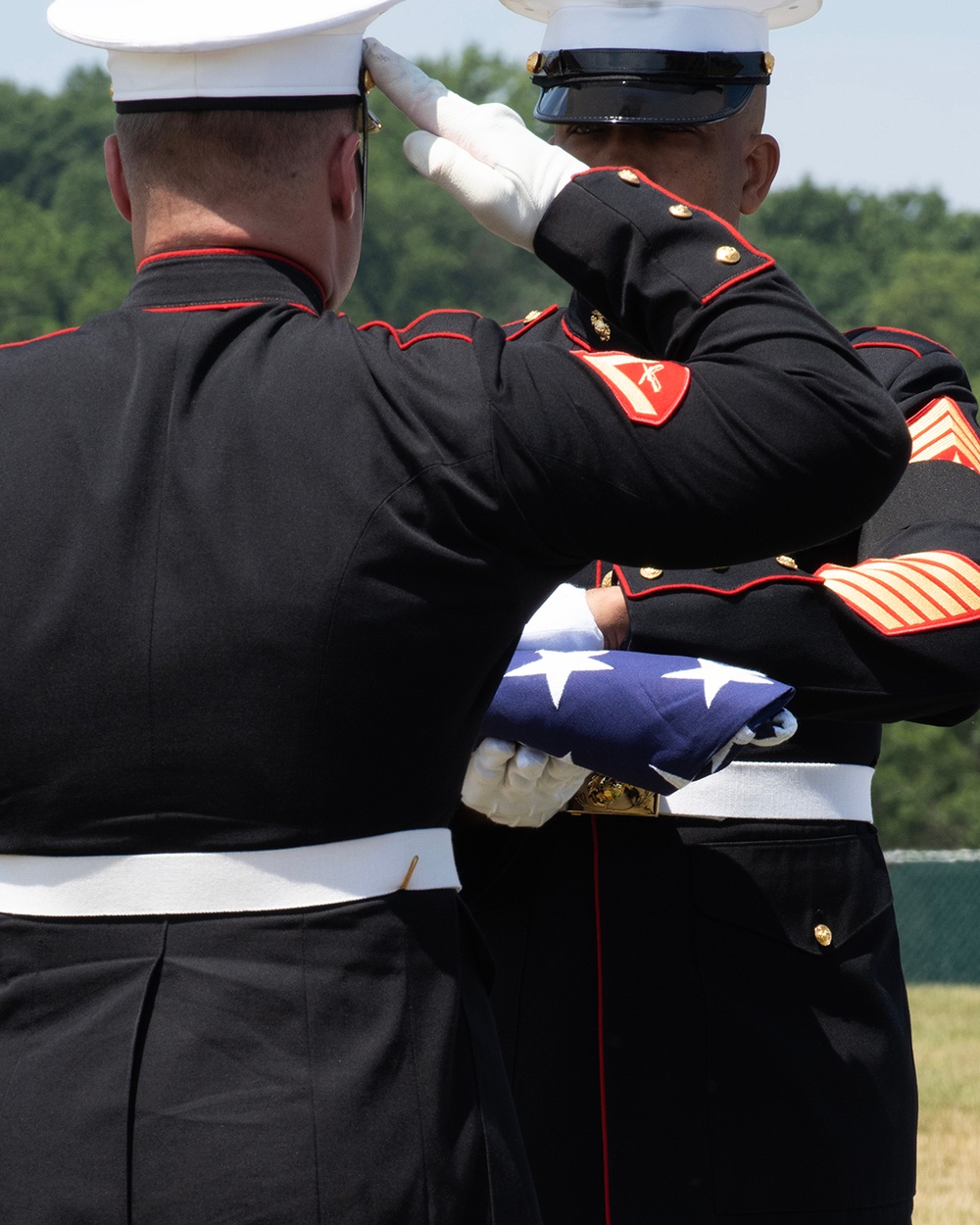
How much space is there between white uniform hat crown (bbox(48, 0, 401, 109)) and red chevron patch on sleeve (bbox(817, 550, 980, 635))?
105 centimetres

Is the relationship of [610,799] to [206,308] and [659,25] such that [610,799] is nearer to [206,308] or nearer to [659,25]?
[206,308]

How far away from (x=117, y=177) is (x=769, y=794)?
Result: 1350 mm

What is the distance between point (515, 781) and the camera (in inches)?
101

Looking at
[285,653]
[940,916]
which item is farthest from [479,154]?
[940,916]

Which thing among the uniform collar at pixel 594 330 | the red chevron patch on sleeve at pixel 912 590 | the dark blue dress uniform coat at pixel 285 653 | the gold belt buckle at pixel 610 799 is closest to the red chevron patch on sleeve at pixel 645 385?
the dark blue dress uniform coat at pixel 285 653

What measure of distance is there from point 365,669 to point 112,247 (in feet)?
188

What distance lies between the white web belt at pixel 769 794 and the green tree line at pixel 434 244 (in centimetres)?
4603

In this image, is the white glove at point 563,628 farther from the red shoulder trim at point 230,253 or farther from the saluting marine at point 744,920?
the red shoulder trim at point 230,253

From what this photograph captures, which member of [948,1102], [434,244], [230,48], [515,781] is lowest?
[434,244]

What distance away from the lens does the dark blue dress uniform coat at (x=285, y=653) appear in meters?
1.89

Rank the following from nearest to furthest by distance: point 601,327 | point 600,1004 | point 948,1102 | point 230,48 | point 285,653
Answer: point 285,653, point 230,48, point 600,1004, point 601,327, point 948,1102

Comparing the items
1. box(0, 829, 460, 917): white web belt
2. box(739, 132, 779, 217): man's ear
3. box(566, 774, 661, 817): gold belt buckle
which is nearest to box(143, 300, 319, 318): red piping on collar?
box(0, 829, 460, 917): white web belt

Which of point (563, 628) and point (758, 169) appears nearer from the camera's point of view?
point (563, 628)

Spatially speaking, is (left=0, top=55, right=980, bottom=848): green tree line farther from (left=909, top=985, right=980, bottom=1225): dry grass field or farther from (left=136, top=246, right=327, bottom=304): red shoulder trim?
(left=136, top=246, right=327, bottom=304): red shoulder trim
